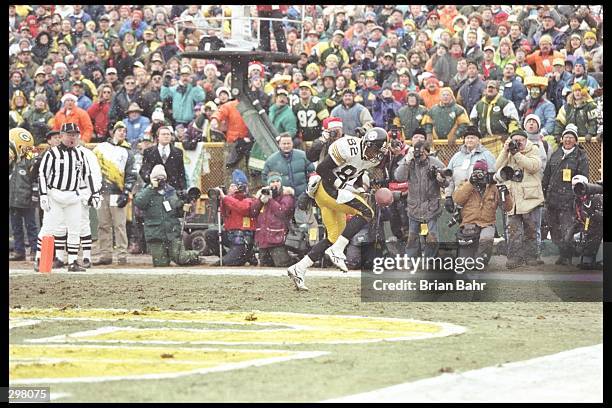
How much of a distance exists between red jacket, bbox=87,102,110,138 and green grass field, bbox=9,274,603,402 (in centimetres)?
380

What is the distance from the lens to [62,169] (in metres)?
16.0

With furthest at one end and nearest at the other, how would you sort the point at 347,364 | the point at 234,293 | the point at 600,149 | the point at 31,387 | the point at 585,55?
the point at 585,55 → the point at 600,149 → the point at 234,293 → the point at 347,364 → the point at 31,387

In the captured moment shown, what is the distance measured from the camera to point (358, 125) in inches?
646

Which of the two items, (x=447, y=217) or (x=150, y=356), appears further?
(x=447, y=217)

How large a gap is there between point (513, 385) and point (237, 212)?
9746mm

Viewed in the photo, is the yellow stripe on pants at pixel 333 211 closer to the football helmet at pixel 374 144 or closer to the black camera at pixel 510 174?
the football helmet at pixel 374 144

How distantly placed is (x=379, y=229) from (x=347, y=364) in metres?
8.07

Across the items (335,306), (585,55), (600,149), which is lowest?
(335,306)

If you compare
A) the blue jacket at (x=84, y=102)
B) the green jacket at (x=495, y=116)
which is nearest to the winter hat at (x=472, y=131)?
the green jacket at (x=495, y=116)

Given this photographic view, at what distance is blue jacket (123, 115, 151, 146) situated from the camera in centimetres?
1811

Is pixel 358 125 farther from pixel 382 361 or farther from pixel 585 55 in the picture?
pixel 382 361

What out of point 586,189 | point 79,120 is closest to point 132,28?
point 79,120

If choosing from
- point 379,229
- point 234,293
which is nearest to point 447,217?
point 379,229

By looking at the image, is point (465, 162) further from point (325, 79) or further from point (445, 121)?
point (325, 79)
